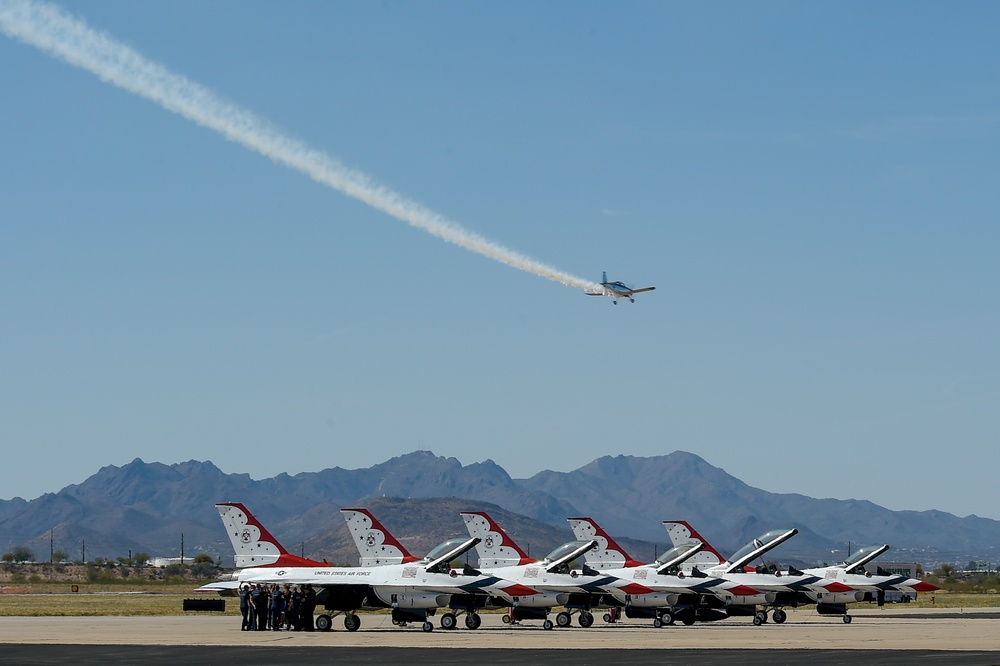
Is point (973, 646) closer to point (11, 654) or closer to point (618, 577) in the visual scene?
point (618, 577)

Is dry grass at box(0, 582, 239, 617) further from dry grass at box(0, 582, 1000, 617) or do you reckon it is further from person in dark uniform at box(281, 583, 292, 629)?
person in dark uniform at box(281, 583, 292, 629)

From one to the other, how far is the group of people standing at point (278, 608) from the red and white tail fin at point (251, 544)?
6.60 ft

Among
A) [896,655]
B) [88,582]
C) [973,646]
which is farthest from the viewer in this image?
[88,582]

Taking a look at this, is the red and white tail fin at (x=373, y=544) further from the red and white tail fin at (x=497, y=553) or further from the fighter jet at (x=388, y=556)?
the red and white tail fin at (x=497, y=553)

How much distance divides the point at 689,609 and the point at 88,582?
87.5 meters

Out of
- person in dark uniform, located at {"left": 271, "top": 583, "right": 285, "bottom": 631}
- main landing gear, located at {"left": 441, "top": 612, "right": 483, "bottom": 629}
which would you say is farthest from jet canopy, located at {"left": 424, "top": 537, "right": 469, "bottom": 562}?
person in dark uniform, located at {"left": 271, "top": 583, "right": 285, "bottom": 631}

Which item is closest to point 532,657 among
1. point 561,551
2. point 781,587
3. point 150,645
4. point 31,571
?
point 150,645

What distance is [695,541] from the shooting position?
63812 mm

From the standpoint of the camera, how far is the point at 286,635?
168 feet

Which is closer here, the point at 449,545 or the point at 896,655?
the point at 896,655

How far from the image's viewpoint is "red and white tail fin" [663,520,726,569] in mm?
65875

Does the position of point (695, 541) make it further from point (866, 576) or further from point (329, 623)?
point (329, 623)

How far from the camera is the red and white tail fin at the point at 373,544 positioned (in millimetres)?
57406

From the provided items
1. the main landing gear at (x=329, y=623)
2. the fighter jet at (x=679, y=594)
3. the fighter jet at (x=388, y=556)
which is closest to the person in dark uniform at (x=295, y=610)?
the main landing gear at (x=329, y=623)
